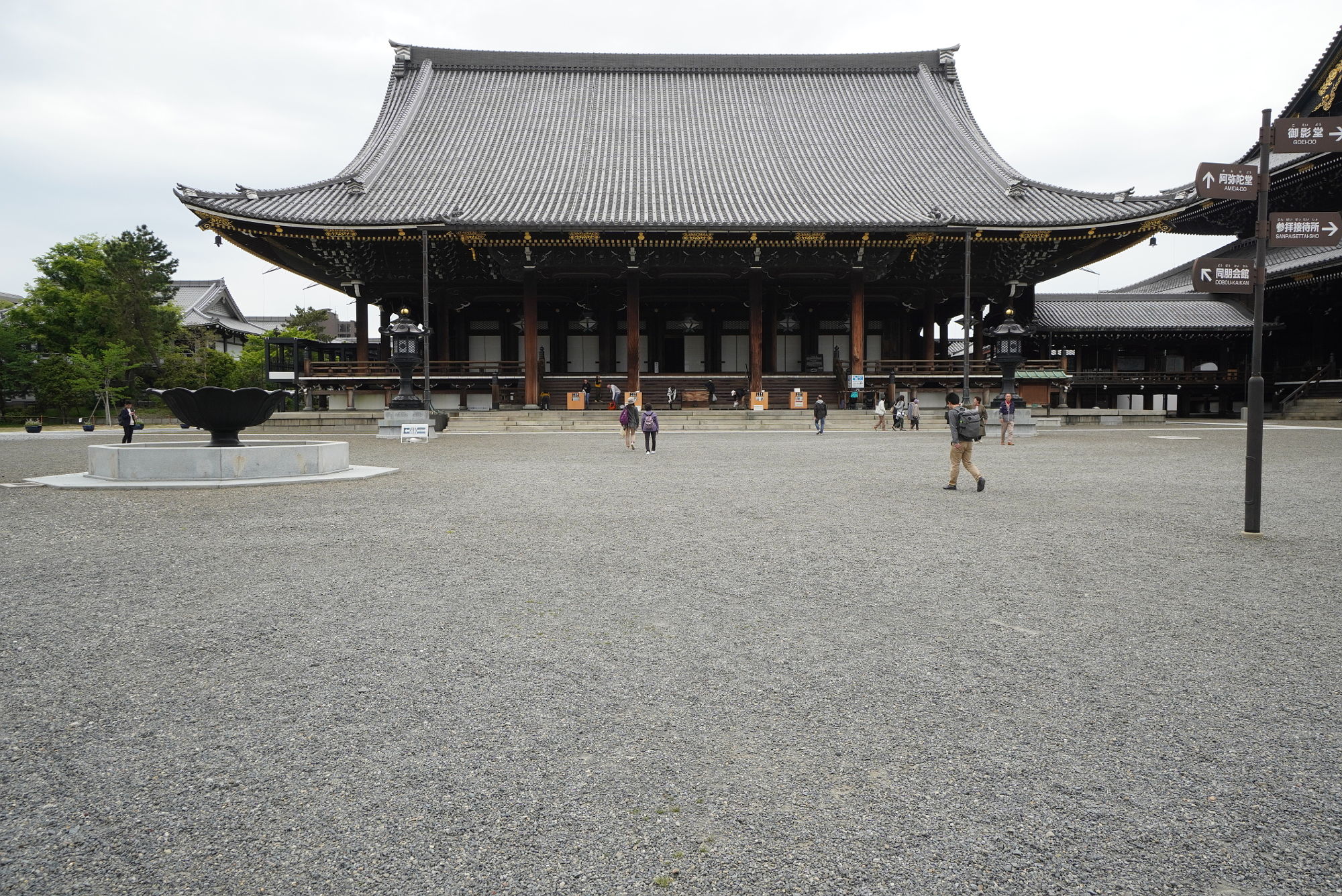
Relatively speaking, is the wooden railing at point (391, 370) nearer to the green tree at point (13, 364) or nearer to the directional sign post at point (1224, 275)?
the green tree at point (13, 364)

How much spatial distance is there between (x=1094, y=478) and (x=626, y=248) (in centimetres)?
1829

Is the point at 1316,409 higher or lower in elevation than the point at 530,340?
lower

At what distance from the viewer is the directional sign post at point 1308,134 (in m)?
6.48

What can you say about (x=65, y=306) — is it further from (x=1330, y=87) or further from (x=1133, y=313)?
(x=1330, y=87)

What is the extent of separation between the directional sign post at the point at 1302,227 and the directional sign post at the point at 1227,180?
1.02 feet

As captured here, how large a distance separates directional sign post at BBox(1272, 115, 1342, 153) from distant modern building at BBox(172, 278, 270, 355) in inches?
2128

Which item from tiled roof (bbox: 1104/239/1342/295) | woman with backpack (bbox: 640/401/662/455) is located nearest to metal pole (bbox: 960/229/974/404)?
tiled roof (bbox: 1104/239/1342/295)

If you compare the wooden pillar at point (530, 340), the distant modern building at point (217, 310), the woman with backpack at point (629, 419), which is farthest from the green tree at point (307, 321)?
the woman with backpack at point (629, 419)

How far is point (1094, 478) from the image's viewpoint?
35.7ft

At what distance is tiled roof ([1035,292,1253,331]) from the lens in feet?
103

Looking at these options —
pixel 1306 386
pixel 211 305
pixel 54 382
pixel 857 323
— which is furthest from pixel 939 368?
pixel 211 305

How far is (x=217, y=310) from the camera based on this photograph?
181 ft

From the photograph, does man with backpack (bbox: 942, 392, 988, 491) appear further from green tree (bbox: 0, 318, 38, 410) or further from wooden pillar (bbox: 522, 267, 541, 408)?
green tree (bbox: 0, 318, 38, 410)

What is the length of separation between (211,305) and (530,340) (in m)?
38.0
